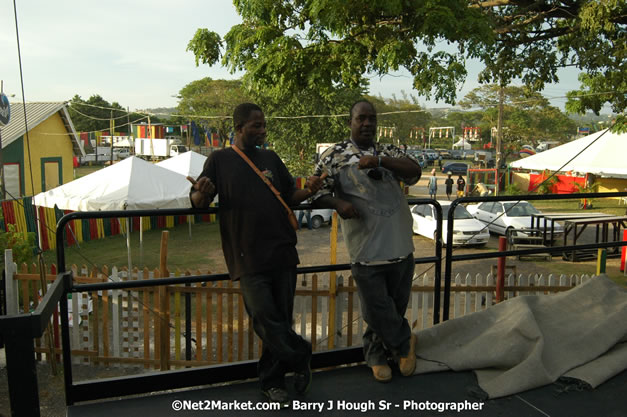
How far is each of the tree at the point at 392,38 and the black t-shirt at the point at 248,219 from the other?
13.3ft

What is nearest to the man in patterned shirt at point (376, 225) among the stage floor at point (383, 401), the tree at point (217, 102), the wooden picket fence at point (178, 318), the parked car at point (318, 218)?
the stage floor at point (383, 401)

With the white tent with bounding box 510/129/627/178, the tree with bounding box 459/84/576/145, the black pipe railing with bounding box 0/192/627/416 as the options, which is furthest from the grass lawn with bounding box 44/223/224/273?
the tree with bounding box 459/84/576/145

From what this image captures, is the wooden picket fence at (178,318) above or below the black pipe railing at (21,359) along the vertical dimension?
below

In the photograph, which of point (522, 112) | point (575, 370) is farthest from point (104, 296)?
point (522, 112)

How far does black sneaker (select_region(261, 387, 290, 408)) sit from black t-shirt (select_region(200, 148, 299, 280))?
59cm

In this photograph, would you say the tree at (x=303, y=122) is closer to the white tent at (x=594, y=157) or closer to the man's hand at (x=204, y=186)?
the white tent at (x=594, y=157)

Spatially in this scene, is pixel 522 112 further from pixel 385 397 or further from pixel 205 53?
pixel 385 397

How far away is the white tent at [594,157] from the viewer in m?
21.0

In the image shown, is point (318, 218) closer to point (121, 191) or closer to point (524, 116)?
point (121, 191)

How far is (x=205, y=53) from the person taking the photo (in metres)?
7.96

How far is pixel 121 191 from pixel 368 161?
9.82m

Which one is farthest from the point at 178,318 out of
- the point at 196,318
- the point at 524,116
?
the point at 524,116

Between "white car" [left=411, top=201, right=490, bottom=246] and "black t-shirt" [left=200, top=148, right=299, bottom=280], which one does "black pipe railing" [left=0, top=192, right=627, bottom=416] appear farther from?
"white car" [left=411, top=201, right=490, bottom=246]

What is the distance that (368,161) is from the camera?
2775 millimetres
